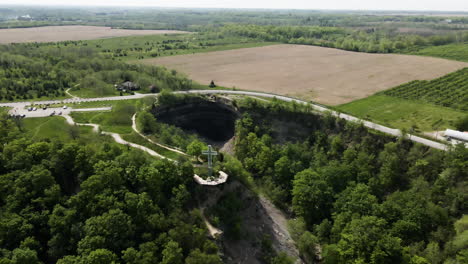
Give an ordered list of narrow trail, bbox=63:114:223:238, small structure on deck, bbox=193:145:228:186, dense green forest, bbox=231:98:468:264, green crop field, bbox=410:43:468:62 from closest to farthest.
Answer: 1. dense green forest, bbox=231:98:468:264
2. narrow trail, bbox=63:114:223:238
3. small structure on deck, bbox=193:145:228:186
4. green crop field, bbox=410:43:468:62

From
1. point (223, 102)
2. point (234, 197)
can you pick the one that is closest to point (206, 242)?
point (234, 197)

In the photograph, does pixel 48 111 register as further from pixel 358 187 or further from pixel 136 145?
pixel 358 187

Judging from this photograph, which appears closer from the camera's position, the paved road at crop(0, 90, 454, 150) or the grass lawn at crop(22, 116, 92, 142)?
the paved road at crop(0, 90, 454, 150)

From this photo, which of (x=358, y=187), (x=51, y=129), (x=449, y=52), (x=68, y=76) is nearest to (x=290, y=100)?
(x=358, y=187)

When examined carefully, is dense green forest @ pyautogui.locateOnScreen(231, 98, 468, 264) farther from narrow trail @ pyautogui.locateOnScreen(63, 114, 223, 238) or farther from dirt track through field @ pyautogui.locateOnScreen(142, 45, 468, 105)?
dirt track through field @ pyautogui.locateOnScreen(142, 45, 468, 105)

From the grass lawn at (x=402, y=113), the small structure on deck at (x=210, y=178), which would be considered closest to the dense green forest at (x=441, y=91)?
the grass lawn at (x=402, y=113)

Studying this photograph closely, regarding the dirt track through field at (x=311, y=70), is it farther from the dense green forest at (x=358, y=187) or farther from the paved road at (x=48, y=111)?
the paved road at (x=48, y=111)

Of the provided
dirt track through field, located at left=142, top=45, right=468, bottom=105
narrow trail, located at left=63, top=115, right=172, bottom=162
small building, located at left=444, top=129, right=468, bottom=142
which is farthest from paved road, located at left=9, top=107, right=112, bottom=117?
small building, located at left=444, top=129, right=468, bottom=142
